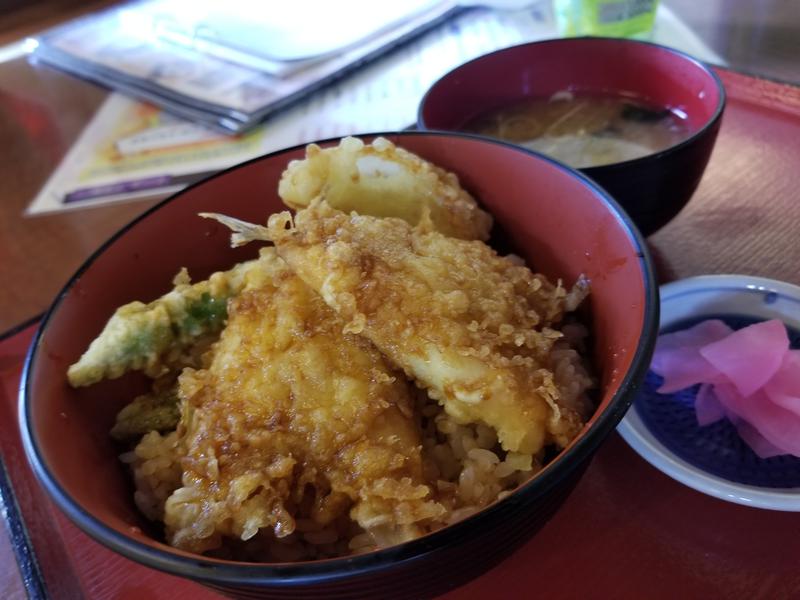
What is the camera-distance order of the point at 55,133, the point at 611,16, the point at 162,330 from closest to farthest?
the point at 162,330
the point at 611,16
the point at 55,133

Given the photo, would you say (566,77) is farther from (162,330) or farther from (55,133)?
(55,133)

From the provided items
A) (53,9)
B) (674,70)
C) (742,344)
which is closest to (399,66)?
(674,70)

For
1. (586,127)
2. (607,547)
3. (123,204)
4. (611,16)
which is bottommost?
(607,547)

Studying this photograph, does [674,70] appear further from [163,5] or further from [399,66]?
[163,5]

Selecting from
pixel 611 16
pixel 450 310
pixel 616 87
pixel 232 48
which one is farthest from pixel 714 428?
pixel 232 48

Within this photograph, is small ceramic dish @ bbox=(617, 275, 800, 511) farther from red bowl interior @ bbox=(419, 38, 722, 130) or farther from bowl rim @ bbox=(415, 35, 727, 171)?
red bowl interior @ bbox=(419, 38, 722, 130)

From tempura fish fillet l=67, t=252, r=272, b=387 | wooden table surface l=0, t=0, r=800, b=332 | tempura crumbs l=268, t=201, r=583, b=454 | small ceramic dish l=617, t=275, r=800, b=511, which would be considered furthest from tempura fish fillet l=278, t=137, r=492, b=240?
wooden table surface l=0, t=0, r=800, b=332
